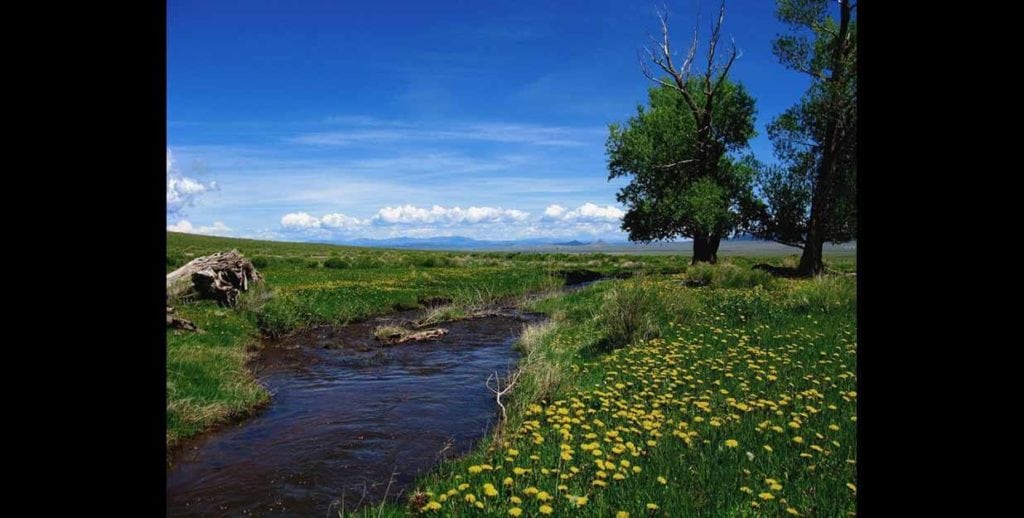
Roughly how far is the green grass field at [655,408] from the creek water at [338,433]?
661mm

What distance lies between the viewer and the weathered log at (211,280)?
63.2 ft

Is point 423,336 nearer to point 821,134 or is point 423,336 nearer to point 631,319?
point 631,319

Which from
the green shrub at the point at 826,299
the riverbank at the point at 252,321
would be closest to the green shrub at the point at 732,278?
the green shrub at the point at 826,299

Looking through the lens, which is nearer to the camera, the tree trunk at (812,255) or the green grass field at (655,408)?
the green grass field at (655,408)

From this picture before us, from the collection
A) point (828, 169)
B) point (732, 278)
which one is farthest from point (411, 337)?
point (828, 169)

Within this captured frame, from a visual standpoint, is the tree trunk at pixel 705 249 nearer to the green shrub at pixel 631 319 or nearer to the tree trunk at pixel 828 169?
the tree trunk at pixel 828 169

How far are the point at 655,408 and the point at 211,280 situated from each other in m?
16.2

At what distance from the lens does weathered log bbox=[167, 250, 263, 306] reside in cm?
1927

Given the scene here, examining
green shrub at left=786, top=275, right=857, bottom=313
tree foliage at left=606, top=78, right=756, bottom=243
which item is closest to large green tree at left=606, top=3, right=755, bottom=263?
tree foliage at left=606, top=78, right=756, bottom=243

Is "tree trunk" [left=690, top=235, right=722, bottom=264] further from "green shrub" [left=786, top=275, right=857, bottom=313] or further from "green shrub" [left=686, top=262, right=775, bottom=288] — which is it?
"green shrub" [left=786, top=275, right=857, bottom=313]

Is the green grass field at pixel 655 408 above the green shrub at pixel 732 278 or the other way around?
the other way around
